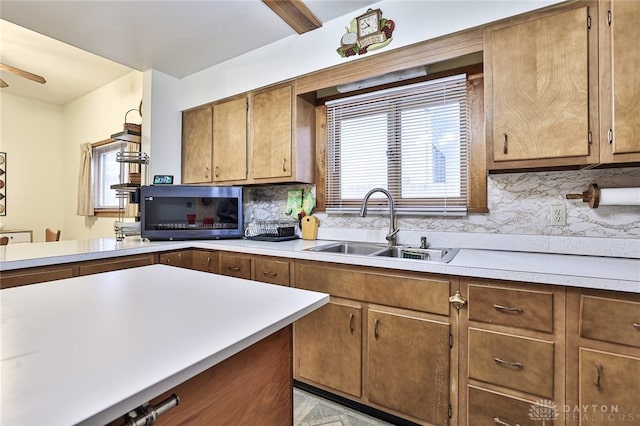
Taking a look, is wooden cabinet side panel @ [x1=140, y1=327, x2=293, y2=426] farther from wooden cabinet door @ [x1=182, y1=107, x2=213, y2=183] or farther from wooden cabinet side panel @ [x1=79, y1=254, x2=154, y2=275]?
wooden cabinet door @ [x1=182, y1=107, x2=213, y2=183]

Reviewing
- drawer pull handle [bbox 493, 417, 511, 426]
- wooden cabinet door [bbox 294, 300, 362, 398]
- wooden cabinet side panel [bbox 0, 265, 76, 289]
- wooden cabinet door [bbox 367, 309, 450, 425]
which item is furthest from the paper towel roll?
wooden cabinet side panel [bbox 0, 265, 76, 289]

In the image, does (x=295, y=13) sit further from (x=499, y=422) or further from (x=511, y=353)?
(x=499, y=422)

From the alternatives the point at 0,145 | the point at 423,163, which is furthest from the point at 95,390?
the point at 0,145

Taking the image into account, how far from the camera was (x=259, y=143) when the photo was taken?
251 cm

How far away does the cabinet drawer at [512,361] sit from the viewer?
1.22m

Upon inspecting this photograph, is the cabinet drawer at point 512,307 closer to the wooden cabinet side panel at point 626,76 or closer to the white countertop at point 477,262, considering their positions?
the white countertop at point 477,262

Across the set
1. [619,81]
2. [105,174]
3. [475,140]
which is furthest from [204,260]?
[105,174]

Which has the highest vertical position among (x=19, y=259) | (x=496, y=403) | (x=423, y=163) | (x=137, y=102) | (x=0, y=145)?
(x=137, y=102)

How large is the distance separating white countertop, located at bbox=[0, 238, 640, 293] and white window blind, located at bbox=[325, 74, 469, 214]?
0.48 metres

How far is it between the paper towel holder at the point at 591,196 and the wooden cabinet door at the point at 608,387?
0.76 m

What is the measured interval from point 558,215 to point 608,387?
880mm

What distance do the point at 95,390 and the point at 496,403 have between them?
59.3 inches

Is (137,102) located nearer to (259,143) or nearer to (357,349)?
(259,143)

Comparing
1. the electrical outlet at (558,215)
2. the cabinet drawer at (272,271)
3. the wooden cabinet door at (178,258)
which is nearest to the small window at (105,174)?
the wooden cabinet door at (178,258)
